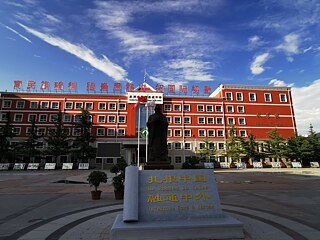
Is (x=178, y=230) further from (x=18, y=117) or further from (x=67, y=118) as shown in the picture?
(x=18, y=117)

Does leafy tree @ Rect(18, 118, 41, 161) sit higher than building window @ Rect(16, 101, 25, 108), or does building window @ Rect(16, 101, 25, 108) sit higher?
building window @ Rect(16, 101, 25, 108)

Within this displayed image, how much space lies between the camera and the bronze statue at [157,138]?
677 centimetres

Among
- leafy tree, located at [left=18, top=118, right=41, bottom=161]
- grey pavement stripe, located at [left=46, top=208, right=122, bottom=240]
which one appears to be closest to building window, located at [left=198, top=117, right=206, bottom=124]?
leafy tree, located at [left=18, top=118, right=41, bottom=161]

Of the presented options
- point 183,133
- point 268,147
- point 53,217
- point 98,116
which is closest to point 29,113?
point 98,116

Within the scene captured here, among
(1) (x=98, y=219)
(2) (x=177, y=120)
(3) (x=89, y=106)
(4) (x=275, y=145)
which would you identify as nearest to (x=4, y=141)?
(3) (x=89, y=106)

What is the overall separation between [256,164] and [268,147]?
15.0ft

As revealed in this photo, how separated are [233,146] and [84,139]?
1044 inches

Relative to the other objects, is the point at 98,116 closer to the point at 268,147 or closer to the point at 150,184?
the point at 268,147

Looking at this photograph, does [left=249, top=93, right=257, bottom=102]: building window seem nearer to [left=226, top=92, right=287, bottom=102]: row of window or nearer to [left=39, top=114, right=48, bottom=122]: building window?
[left=226, top=92, right=287, bottom=102]: row of window

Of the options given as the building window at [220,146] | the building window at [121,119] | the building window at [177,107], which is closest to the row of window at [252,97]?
the building window at [220,146]

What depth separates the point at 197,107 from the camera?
135 feet

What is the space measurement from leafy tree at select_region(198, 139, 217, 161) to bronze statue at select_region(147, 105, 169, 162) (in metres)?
31.0

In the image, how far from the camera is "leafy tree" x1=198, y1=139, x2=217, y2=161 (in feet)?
120

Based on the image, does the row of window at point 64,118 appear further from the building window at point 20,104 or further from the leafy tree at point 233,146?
the leafy tree at point 233,146
